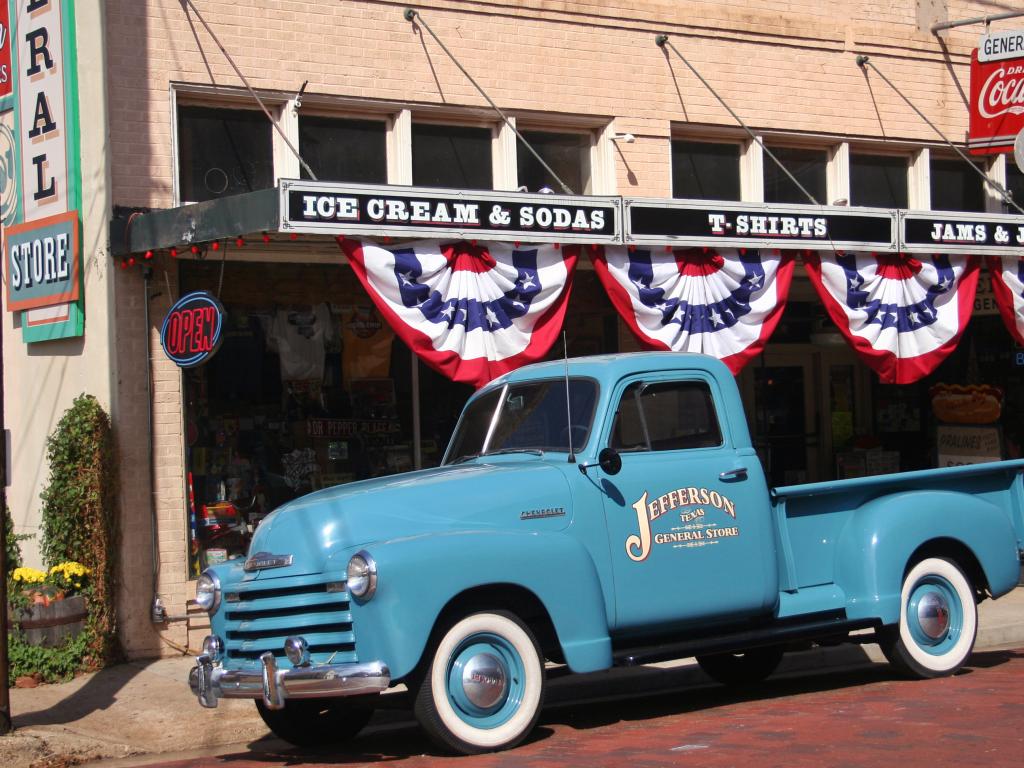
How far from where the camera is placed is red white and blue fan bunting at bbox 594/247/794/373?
1237 centimetres

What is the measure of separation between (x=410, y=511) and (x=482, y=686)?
1046mm

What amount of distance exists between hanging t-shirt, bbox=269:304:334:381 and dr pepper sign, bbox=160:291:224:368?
166 cm

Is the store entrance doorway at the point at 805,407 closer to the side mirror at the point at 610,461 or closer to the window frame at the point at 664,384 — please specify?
the window frame at the point at 664,384

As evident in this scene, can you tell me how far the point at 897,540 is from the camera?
9.31 m

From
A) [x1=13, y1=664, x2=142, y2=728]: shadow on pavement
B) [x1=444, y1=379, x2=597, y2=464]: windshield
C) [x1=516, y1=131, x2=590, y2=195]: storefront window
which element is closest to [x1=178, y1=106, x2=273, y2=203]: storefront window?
[x1=516, y1=131, x2=590, y2=195]: storefront window

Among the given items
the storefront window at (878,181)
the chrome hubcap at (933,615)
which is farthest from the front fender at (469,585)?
the storefront window at (878,181)

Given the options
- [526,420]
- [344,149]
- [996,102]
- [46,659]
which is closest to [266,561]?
[526,420]

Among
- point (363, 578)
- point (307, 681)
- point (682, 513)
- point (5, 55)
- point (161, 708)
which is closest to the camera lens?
point (307, 681)

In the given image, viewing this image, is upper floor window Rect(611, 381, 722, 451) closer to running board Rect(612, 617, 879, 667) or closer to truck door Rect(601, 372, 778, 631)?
truck door Rect(601, 372, 778, 631)

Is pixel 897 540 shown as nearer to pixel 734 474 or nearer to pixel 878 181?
pixel 734 474

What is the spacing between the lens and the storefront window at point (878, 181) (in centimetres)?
1630

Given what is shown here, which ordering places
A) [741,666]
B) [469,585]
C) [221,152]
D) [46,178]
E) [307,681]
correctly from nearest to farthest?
[307,681], [469,585], [741,666], [46,178], [221,152]

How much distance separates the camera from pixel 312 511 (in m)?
7.95

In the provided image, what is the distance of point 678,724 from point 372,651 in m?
2.24
